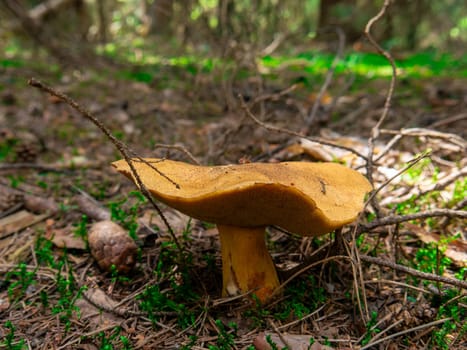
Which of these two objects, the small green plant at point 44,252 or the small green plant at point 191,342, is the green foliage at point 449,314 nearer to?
the small green plant at point 191,342

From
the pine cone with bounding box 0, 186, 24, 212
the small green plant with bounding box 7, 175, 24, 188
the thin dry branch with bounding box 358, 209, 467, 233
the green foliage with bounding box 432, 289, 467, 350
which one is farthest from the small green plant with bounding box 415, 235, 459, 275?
the small green plant with bounding box 7, 175, 24, 188

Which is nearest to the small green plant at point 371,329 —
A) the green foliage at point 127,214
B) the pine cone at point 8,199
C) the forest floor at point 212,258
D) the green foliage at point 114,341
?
the forest floor at point 212,258

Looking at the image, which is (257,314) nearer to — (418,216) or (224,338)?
(224,338)

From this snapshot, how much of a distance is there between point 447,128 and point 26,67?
19.9 feet

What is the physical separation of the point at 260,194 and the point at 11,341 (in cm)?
121

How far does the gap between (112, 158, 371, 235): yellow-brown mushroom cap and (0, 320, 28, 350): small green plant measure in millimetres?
786

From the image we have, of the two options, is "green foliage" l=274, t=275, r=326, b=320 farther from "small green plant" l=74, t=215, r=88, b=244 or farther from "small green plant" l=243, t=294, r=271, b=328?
"small green plant" l=74, t=215, r=88, b=244

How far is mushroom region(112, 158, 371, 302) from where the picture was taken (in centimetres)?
129

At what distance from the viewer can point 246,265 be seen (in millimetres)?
Result: 1748

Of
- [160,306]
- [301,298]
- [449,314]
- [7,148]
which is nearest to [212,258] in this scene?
[160,306]

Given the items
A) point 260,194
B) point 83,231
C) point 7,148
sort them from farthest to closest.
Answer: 1. point 7,148
2. point 83,231
3. point 260,194

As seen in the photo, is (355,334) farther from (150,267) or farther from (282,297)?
(150,267)

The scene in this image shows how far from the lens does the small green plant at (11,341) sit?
1485 mm

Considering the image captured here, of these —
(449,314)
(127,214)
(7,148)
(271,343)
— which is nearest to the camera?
(271,343)
